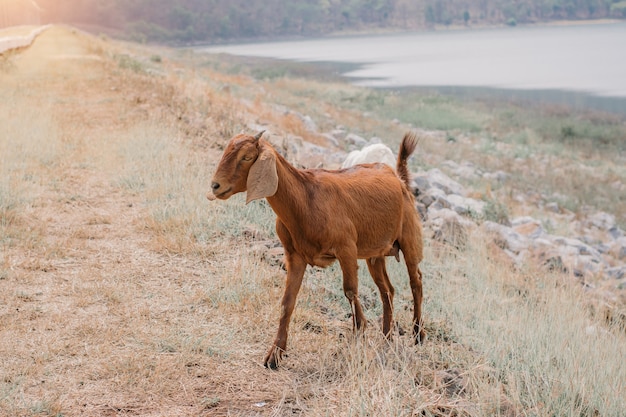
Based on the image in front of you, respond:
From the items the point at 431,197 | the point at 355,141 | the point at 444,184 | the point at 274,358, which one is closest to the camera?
the point at 274,358

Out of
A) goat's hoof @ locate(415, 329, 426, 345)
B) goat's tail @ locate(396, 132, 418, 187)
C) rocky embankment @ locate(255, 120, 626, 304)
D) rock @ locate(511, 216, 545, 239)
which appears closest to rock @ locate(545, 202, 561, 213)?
rocky embankment @ locate(255, 120, 626, 304)

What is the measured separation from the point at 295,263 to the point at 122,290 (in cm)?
199

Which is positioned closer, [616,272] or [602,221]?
[616,272]

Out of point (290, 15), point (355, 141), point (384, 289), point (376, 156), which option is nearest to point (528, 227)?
point (376, 156)

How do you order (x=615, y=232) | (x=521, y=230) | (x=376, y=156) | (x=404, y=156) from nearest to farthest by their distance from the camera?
(x=404, y=156)
(x=376, y=156)
(x=521, y=230)
(x=615, y=232)

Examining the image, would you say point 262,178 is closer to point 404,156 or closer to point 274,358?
point 274,358

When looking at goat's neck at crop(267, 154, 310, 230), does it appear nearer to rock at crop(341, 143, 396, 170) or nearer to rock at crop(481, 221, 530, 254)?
rock at crop(341, 143, 396, 170)

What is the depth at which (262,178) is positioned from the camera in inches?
145

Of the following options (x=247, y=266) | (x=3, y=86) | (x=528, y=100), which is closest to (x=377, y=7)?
(x=528, y=100)

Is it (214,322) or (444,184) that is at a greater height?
(214,322)

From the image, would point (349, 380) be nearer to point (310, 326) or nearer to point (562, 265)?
point (310, 326)

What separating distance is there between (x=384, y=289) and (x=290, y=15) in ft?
514

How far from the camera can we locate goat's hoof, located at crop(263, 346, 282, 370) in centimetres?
413

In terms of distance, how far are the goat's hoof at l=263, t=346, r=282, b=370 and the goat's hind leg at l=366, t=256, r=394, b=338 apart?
77 cm
